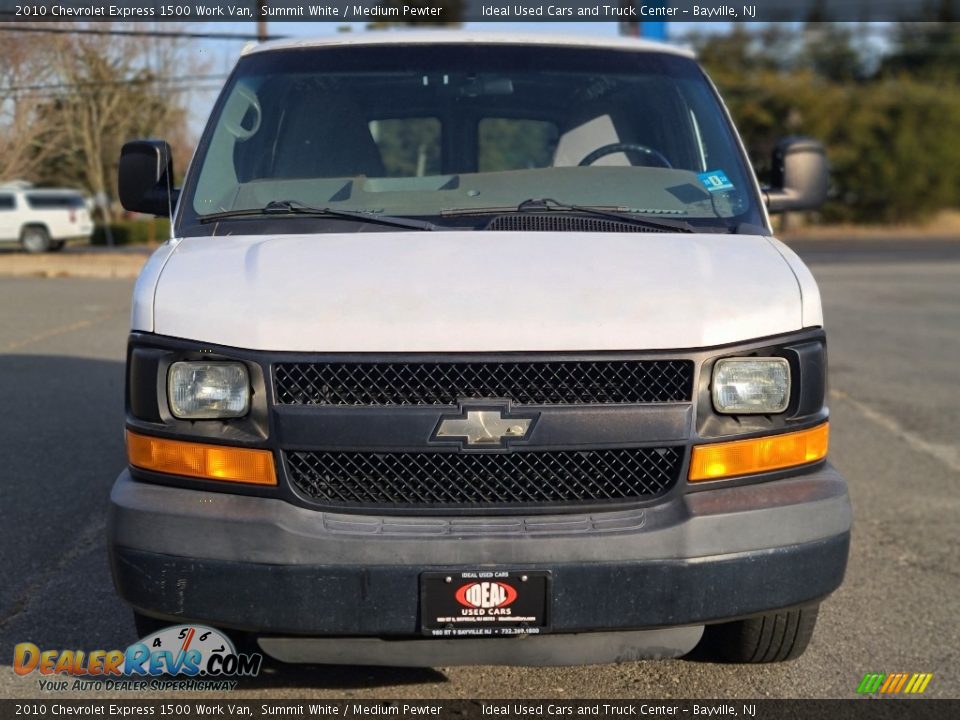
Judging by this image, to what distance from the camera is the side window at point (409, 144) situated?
4338mm

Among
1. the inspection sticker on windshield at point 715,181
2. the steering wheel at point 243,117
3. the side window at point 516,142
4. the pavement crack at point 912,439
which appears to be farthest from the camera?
the pavement crack at point 912,439

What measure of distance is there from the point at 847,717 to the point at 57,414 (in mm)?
5870

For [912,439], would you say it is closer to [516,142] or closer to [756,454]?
[516,142]

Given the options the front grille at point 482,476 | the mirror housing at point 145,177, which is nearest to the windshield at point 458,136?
the mirror housing at point 145,177

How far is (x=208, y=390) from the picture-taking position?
10.0 ft

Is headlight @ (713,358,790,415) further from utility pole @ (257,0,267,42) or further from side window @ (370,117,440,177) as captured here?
utility pole @ (257,0,267,42)

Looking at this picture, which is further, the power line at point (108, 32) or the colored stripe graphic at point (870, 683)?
the power line at point (108, 32)

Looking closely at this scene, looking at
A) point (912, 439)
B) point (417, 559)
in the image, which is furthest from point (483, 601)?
point (912, 439)

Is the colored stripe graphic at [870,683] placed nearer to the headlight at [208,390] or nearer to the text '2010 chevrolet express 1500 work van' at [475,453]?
the text '2010 chevrolet express 1500 work van' at [475,453]

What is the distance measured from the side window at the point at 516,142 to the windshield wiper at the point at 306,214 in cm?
87

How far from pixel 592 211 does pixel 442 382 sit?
110 cm

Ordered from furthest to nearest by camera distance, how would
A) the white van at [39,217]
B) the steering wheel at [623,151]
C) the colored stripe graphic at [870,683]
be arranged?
1. the white van at [39,217]
2. the steering wheel at [623,151]
3. the colored stripe graphic at [870,683]

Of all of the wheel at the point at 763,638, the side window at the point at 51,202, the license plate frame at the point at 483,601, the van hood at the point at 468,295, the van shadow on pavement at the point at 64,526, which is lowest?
the side window at the point at 51,202

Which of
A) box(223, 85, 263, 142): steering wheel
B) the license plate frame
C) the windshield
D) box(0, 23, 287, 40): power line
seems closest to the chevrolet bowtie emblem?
the license plate frame
